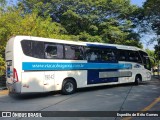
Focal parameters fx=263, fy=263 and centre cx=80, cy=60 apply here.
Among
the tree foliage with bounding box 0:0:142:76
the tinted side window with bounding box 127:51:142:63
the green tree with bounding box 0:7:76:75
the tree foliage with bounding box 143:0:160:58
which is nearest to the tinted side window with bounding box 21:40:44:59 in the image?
the green tree with bounding box 0:7:76:75

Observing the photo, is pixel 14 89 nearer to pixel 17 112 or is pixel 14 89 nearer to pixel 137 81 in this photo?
pixel 17 112

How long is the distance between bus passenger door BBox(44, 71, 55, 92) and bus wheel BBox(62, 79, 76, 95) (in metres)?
0.80

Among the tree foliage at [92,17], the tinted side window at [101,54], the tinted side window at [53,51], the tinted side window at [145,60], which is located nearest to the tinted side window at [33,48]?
the tinted side window at [53,51]

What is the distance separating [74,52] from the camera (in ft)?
47.5

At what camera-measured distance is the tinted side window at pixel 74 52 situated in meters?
14.1

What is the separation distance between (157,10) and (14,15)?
A: 11953 mm

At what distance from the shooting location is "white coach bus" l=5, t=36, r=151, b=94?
39.6 ft

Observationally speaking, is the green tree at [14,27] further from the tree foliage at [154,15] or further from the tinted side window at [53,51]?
the tree foliage at [154,15]

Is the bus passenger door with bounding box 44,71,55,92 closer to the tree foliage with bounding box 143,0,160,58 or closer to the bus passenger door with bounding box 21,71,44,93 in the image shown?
the bus passenger door with bounding box 21,71,44,93

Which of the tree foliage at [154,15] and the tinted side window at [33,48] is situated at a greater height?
the tree foliage at [154,15]

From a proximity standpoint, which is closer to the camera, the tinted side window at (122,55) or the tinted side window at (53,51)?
the tinted side window at (53,51)

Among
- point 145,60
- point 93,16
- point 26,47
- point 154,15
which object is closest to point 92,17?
point 93,16

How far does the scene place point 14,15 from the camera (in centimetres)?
1791

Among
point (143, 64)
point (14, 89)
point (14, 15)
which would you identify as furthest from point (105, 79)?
point (14, 15)
